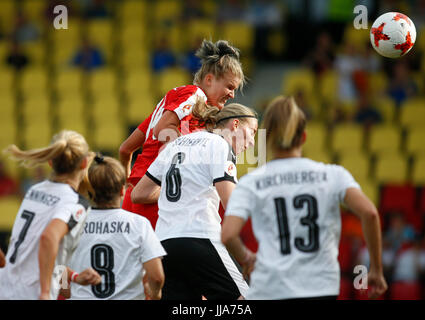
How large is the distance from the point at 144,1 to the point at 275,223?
41.2ft

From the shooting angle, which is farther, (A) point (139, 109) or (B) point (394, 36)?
(A) point (139, 109)

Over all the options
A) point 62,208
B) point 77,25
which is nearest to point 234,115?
point 62,208

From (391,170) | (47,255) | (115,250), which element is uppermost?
(47,255)

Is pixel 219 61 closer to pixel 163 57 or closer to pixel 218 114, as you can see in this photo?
pixel 218 114

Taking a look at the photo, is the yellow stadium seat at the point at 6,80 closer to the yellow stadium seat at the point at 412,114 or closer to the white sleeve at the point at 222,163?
the yellow stadium seat at the point at 412,114

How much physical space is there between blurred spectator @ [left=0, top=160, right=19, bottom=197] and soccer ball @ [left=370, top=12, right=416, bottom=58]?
300 inches

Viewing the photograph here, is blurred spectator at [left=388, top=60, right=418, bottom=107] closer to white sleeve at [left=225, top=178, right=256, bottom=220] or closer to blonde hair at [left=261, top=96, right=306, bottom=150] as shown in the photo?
blonde hair at [left=261, top=96, right=306, bottom=150]

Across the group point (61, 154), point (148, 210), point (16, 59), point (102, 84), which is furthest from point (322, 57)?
point (61, 154)

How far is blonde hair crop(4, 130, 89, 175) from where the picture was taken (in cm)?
423

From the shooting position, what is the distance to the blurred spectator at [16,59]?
1449 cm

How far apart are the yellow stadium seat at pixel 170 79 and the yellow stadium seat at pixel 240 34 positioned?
1.20 metres

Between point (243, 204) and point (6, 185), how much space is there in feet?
29.7

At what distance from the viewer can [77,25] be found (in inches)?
594

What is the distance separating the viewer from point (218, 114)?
5055mm
